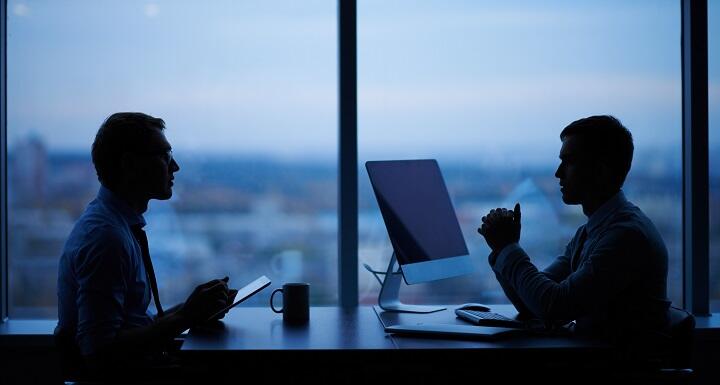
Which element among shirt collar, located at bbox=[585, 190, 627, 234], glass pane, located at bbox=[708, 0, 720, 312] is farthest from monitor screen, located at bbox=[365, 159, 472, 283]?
glass pane, located at bbox=[708, 0, 720, 312]

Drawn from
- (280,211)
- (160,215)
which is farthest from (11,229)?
(280,211)

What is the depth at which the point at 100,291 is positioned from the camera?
1.97 metres

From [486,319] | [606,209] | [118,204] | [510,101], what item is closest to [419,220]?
[486,319]

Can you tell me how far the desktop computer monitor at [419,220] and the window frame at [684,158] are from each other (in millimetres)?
680

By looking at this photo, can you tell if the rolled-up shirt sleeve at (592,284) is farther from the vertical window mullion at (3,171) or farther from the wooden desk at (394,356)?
the vertical window mullion at (3,171)

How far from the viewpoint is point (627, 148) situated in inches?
89.8

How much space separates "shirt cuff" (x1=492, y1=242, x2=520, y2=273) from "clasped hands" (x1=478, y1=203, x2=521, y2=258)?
0.02 m

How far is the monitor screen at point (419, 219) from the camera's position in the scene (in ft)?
7.97

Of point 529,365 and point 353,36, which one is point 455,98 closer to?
point 353,36

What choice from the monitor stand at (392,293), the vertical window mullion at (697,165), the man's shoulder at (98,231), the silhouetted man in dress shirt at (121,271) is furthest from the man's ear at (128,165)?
the vertical window mullion at (697,165)

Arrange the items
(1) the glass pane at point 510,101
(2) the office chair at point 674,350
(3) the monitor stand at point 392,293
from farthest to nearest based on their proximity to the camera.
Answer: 1. (1) the glass pane at point 510,101
2. (3) the monitor stand at point 392,293
3. (2) the office chair at point 674,350

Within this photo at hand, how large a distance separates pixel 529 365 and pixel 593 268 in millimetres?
362

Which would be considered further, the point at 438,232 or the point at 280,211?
the point at 280,211

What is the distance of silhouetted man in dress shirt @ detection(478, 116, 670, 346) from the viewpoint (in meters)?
2.08
